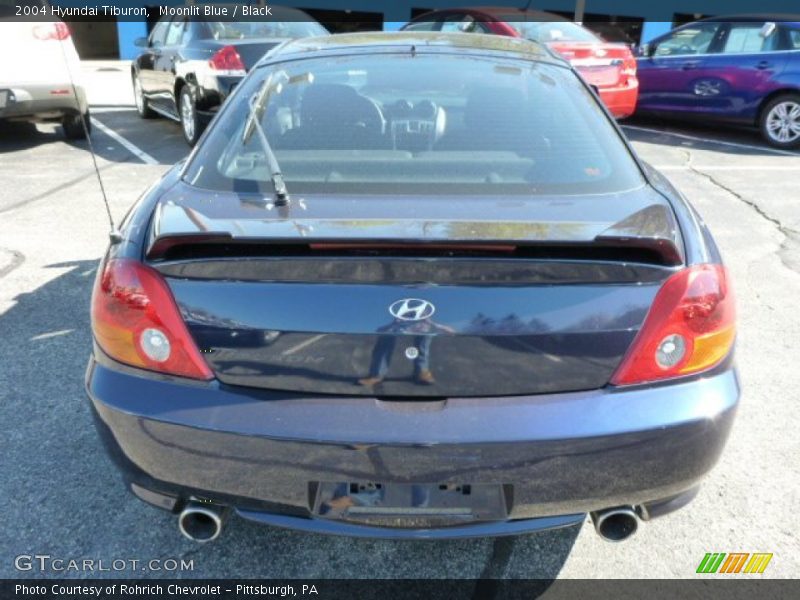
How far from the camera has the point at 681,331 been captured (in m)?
1.87

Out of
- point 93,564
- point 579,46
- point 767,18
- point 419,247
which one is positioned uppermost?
point 419,247

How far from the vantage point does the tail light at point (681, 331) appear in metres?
1.84

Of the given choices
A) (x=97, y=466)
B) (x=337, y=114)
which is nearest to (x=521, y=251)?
(x=337, y=114)

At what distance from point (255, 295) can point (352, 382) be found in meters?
0.32

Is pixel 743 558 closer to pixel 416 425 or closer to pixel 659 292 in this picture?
pixel 659 292

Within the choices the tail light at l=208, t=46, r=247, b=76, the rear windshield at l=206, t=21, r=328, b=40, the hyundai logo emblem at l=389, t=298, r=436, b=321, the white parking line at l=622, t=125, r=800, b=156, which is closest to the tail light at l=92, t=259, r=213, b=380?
the hyundai logo emblem at l=389, t=298, r=436, b=321

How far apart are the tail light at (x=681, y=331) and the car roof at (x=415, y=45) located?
1.53m

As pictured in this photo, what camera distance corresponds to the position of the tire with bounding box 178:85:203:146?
788 cm

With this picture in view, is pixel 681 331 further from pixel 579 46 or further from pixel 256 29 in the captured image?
pixel 579 46

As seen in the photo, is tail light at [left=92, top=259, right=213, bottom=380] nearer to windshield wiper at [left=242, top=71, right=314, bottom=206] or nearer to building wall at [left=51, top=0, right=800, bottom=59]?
windshield wiper at [left=242, top=71, right=314, bottom=206]

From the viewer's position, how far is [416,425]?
69.8 inches

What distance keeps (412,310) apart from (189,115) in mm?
7084

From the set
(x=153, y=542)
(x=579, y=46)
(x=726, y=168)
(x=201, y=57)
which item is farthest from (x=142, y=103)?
(x=153, y=542)

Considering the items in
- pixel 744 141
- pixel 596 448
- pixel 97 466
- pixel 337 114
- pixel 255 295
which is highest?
pixel 337 114
